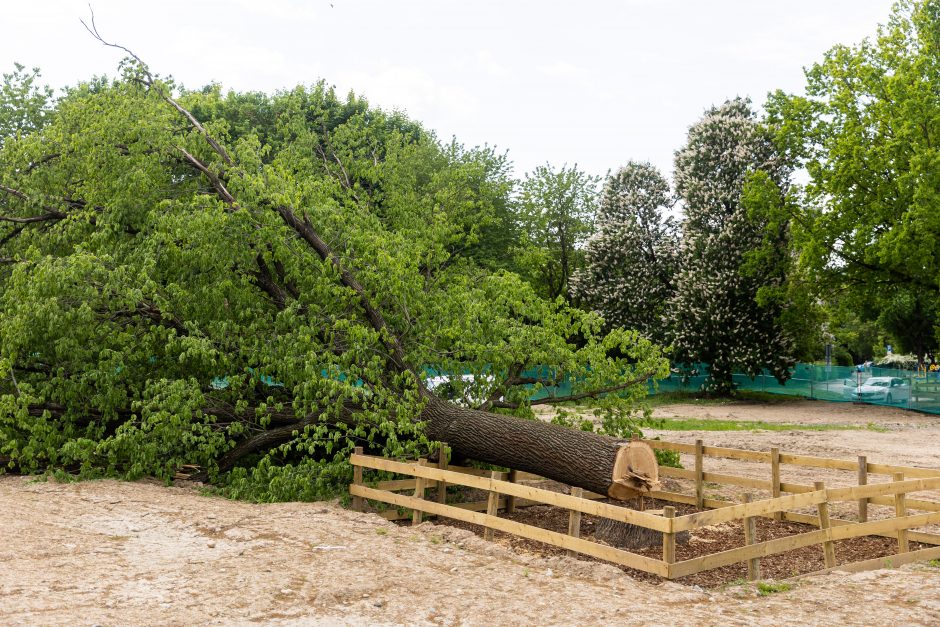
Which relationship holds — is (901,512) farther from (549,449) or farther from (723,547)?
(549,449)

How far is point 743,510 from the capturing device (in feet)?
24.1

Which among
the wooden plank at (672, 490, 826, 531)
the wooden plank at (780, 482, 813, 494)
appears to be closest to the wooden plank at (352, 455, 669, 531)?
the wooden plank at (672, 490, 826, 531)

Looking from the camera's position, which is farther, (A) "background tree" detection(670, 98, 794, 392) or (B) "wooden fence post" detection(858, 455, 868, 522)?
(A) "background tree" detection(670, 98, 794, 392)

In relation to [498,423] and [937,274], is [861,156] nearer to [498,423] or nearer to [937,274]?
[937,274]

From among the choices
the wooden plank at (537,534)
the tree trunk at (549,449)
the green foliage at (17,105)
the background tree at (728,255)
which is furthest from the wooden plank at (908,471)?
the background tree at (728,255)

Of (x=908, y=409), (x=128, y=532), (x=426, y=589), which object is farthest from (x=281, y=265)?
(x=908, y=409)

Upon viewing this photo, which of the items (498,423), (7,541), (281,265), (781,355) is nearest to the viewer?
(7,541)

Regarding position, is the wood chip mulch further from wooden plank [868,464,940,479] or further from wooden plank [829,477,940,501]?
wooden plank [868,464,940,479]

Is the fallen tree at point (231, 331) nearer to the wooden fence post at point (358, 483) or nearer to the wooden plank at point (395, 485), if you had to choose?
the wooden fence post at point (358, 483)

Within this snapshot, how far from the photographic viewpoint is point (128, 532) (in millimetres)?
8586

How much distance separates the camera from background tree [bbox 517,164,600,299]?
4319 cm

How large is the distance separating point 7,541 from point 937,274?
29.7 m

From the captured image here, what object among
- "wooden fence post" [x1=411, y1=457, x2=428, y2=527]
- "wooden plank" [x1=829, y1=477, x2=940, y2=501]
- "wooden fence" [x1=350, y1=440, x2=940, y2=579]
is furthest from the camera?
"wooden fence post" [x1=411, y1=457, x2=428, y2=527]

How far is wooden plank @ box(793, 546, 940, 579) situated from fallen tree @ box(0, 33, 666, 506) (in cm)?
267
